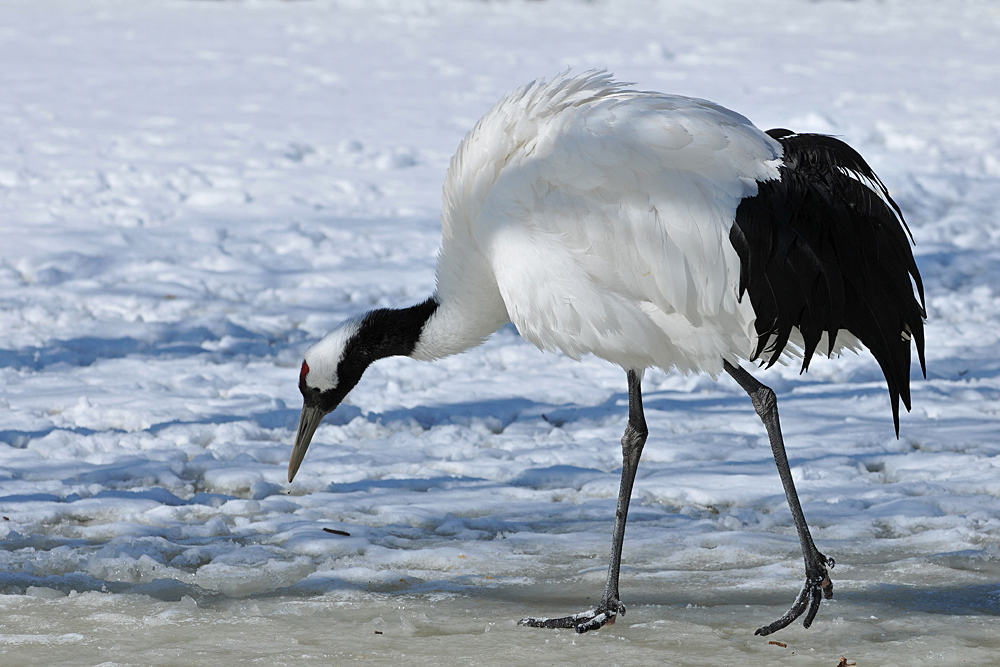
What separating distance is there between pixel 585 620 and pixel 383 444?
1.96 meters

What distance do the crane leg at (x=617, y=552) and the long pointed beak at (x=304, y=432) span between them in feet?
4.53

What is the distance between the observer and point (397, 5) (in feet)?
63.1

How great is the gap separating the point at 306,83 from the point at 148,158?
3.75 metres

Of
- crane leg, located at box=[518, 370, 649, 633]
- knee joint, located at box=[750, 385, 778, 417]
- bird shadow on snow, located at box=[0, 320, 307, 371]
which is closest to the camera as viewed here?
crane leg, located at box=[518, 370, 649, 633]

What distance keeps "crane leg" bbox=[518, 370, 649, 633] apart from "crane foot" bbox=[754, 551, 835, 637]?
1.52ft

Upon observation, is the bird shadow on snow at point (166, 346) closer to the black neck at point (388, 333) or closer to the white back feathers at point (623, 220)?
the black neck at point (388, 333)

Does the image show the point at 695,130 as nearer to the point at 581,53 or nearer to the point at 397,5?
the point at 581,53

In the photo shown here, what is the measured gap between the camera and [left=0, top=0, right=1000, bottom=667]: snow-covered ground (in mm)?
3461

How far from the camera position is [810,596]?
3434mm

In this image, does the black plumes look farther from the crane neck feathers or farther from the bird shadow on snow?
the bird shadow on snow

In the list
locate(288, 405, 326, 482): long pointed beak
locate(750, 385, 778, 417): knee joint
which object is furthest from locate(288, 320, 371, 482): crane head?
locate(750, 385, 778, 417): knee joint

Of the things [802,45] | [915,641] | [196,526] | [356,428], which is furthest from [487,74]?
[915,641]

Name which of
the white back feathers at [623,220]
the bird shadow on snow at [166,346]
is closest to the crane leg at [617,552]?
the white back feathers at [623,220]

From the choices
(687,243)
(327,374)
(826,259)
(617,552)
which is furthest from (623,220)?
(327,374)
